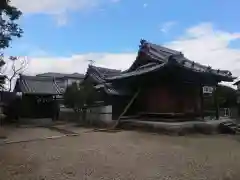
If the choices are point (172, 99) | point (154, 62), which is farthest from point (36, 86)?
point (172, 99)

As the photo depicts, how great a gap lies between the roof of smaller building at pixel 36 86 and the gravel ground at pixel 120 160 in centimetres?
1418

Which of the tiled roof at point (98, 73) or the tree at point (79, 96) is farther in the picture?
the tiled roof at point (98, 73)

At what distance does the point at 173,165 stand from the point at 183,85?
11.5 m

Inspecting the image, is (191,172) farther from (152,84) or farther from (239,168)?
(152,84)

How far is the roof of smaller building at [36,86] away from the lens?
26116 millimetres

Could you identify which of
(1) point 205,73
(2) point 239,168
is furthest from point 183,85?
(2) point 239,168

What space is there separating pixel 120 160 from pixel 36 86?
2040 cm

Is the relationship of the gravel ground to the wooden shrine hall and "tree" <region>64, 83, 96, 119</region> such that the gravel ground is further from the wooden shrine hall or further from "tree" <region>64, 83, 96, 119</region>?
"tree" <region>64, 83, 96, 119</region>

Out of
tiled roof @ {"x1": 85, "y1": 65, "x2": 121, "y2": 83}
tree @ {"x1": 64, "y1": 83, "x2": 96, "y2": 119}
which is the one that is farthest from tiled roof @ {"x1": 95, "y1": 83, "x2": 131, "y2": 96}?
tiled roof @ {"x1": 85, "y1": 65, "x2": 121, "y2": 83}

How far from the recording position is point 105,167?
27.2 ft

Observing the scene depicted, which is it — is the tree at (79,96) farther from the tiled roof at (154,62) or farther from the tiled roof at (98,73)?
the tiled roof at (98,73)

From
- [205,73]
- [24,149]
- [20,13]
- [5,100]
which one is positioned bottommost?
[24,149]

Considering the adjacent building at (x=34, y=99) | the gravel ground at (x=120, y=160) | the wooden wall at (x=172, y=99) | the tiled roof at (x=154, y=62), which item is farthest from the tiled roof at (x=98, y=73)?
the gravel ground at (x=120, y=160)

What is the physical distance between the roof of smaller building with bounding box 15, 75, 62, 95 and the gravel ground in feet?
46.5
